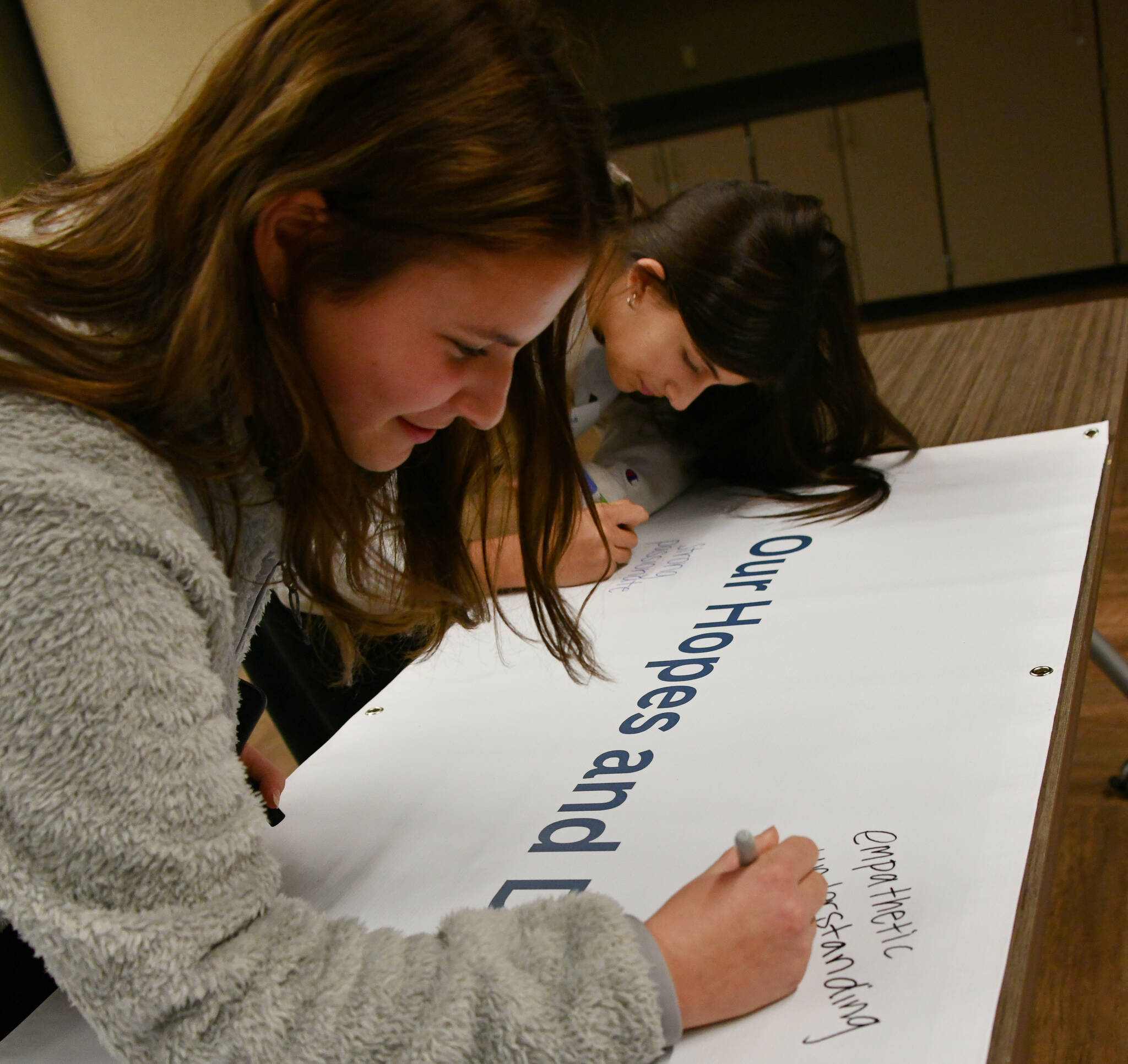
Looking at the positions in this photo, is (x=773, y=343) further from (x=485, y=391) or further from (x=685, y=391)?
(x=485, y=391)

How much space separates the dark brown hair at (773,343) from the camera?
1.33 m

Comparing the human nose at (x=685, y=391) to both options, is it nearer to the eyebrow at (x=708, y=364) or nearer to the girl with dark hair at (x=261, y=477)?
the eyebrow at (x=708, y=364)

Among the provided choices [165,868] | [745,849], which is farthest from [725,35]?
[165,868]

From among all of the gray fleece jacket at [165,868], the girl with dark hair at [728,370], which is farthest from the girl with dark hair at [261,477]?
the girl with dark hair at [728,370]

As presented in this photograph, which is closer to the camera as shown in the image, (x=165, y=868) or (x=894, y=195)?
(x=165, y=868)

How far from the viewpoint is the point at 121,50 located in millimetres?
3172


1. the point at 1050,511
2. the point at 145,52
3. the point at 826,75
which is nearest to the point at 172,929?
the point at 1050,511

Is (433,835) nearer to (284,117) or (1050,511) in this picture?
(284,117)

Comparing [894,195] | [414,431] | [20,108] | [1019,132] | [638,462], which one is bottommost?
[894,195]

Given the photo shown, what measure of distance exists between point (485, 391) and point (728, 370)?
0.72 meters

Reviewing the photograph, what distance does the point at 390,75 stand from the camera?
56 cm

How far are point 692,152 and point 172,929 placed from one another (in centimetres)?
421

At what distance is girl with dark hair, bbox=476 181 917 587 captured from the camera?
4.34 ft

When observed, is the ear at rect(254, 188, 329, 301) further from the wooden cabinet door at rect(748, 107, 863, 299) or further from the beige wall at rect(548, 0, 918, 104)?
the beige wall at rect(548, 0, 918, 104)
